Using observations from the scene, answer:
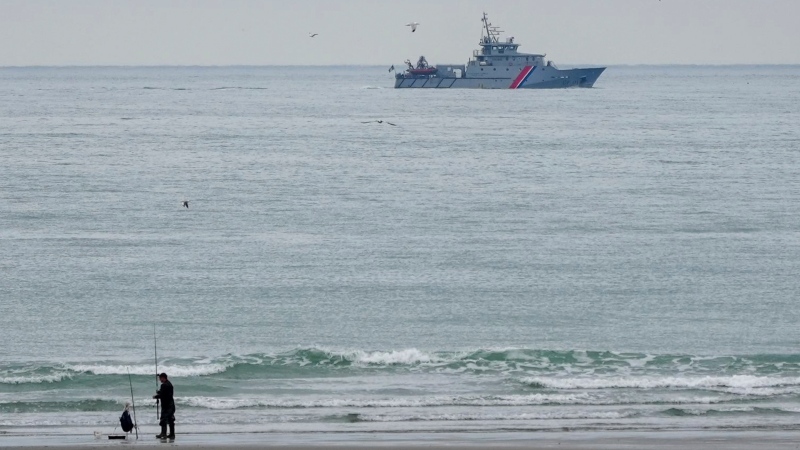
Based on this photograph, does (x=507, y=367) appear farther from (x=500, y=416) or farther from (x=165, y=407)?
(x=165, y=407)

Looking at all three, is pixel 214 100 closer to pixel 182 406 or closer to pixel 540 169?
pixel 540 169

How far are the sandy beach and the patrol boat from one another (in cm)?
14257

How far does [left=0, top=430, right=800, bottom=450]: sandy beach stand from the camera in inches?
741

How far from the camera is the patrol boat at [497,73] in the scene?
6644 inches

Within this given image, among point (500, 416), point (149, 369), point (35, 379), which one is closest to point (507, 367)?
point (500, 416)

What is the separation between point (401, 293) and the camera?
115ft

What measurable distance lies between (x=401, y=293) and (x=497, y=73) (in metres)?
142

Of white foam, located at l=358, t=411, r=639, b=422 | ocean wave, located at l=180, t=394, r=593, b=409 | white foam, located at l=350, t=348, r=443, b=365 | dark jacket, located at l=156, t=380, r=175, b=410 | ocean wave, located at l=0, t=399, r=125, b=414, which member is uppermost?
dark jacket, located at l=156, t=380, r=175, b=410

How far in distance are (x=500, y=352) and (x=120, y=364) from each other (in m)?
9.04

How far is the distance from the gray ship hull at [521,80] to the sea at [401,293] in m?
100

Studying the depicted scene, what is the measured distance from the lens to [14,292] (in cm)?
3512

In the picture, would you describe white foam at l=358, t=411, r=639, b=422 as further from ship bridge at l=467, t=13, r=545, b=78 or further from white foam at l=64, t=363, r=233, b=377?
ship bridge at l=467, t=13, r=545, b=78

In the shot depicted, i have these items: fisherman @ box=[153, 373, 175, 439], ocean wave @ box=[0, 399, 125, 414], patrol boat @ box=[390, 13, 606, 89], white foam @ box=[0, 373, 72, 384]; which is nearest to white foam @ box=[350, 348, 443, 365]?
ocean wave @ box=[0, 399, 125, 414]

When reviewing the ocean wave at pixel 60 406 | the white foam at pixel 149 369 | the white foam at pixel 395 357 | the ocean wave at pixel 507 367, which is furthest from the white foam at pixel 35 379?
the white foam at pixel 395 357
